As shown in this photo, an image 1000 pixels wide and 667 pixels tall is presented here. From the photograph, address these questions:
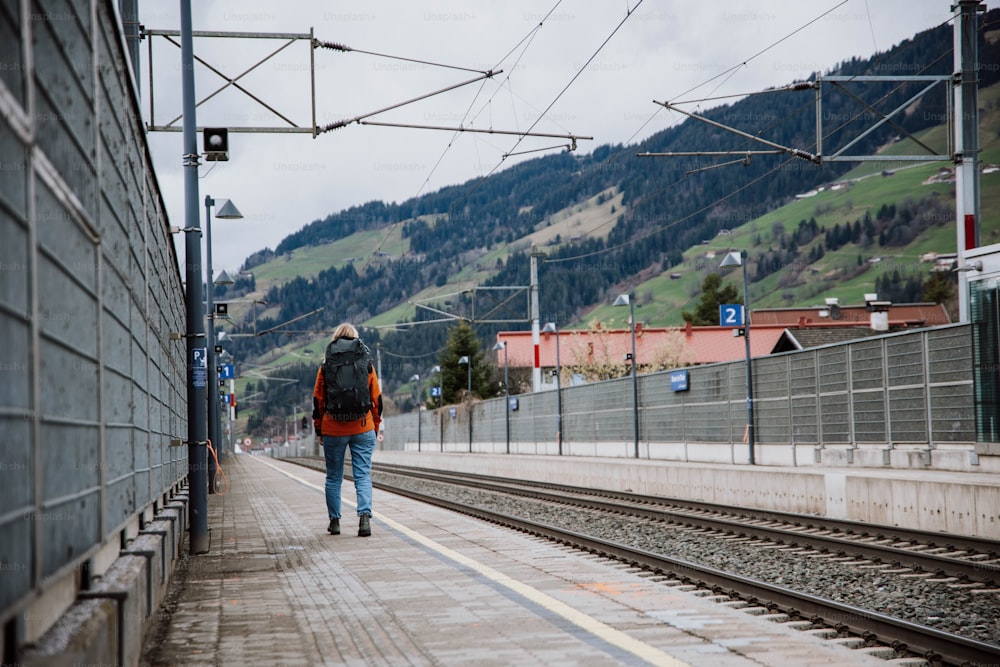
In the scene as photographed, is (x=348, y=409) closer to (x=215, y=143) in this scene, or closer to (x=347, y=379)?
(x=347, y=379)

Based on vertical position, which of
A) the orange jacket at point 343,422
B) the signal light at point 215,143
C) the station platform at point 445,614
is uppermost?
the signal light at point 215,143

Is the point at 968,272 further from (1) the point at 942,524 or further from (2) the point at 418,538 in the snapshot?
(2) the point at 418,538

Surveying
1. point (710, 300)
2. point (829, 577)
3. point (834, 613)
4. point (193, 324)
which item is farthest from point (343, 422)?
point (710, 300)

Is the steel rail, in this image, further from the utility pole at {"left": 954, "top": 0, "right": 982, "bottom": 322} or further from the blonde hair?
the utility pole at {"left": 954, "top": 0, "right": 982, "bottom": 322}


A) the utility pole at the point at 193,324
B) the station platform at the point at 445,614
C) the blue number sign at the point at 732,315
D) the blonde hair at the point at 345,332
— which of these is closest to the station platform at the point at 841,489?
the blue number sign at the point at 732,315

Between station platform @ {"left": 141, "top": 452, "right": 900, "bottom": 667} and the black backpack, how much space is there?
4.38ft

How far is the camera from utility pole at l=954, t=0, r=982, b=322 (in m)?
19.5

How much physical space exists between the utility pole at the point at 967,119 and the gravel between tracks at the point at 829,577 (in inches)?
329

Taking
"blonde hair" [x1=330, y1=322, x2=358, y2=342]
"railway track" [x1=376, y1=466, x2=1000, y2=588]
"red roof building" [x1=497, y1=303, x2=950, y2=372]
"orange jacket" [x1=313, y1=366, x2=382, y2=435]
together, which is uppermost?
"red roof building" [x1=497, y1=303, x2=950, y2=372]

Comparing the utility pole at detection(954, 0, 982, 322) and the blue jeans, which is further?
the utility pole at detection(954, 0, 982, 322)

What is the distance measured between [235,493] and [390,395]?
161m

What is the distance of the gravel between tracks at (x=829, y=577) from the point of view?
311 inches

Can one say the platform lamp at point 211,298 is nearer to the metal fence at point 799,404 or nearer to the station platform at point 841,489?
the station platform at point 841,489

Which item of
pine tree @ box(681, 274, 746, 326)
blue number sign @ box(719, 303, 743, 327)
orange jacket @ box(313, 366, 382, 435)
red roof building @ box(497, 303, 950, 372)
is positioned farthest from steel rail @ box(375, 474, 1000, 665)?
pine tree @ box(681, 274, 746, 326)
